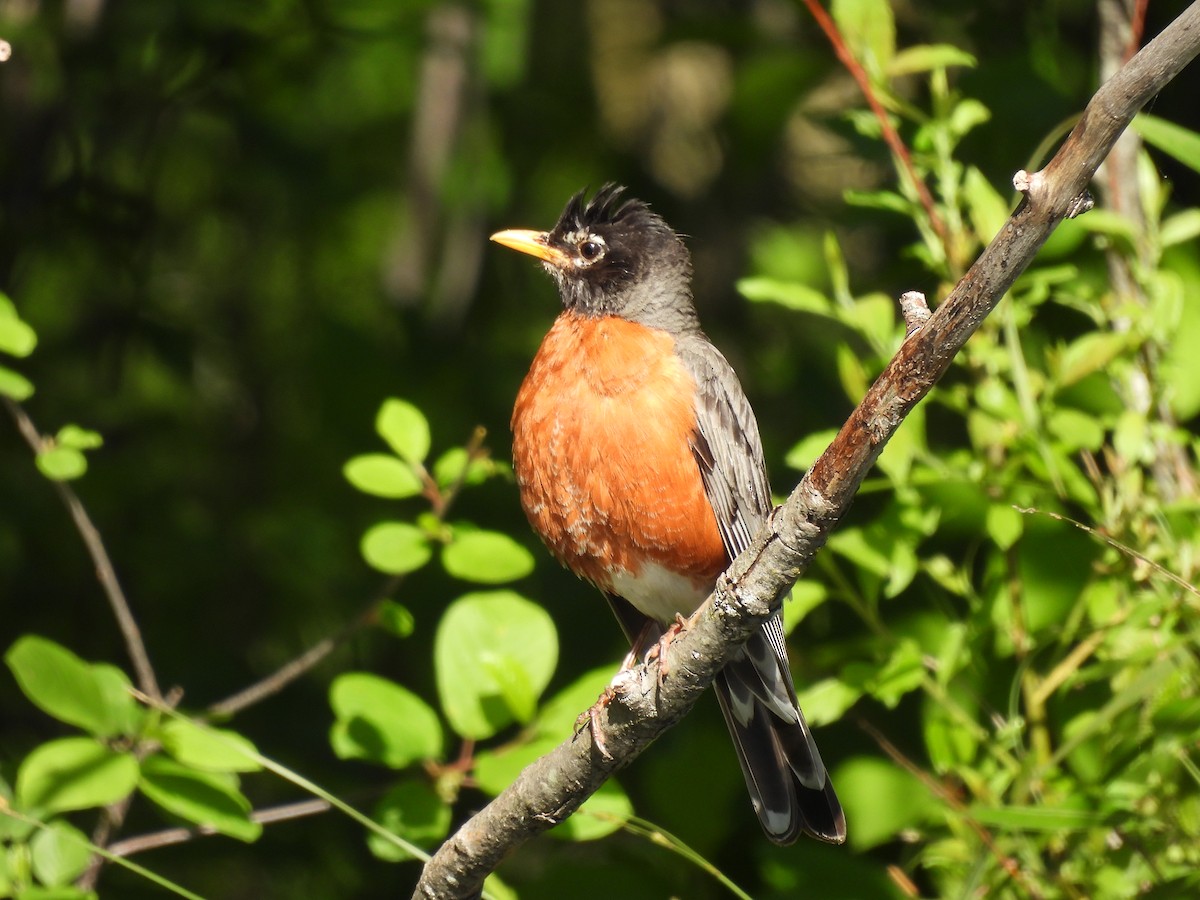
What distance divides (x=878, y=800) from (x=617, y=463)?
110 cm

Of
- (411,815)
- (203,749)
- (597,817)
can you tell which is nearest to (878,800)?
(597,817)

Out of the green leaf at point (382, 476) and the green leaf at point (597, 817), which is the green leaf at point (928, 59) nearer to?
the green leaf at point (382, 476)

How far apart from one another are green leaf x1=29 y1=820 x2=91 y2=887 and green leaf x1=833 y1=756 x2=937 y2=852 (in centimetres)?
183

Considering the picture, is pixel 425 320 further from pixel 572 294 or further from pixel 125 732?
pixel 125 732

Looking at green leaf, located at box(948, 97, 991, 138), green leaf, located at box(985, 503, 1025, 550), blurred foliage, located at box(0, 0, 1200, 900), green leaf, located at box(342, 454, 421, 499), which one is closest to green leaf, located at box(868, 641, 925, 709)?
blurred foliage, located at box(0, 0, 1200, 900)

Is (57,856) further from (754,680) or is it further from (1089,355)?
(1089,355)

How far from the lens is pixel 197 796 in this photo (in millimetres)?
3037

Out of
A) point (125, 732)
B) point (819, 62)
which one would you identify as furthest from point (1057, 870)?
point (819, 62)

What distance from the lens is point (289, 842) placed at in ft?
16.4

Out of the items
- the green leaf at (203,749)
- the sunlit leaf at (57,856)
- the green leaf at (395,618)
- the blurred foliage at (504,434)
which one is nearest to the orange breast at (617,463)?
the blurred foliage at (504,434)

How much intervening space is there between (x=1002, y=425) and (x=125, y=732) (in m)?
2.17

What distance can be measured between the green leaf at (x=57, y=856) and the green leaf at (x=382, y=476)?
1.00 metres

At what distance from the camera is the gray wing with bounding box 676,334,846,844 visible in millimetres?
3623

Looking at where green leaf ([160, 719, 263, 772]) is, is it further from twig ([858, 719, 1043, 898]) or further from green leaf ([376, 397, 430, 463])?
twig ([858, 719, 1043, 898])
